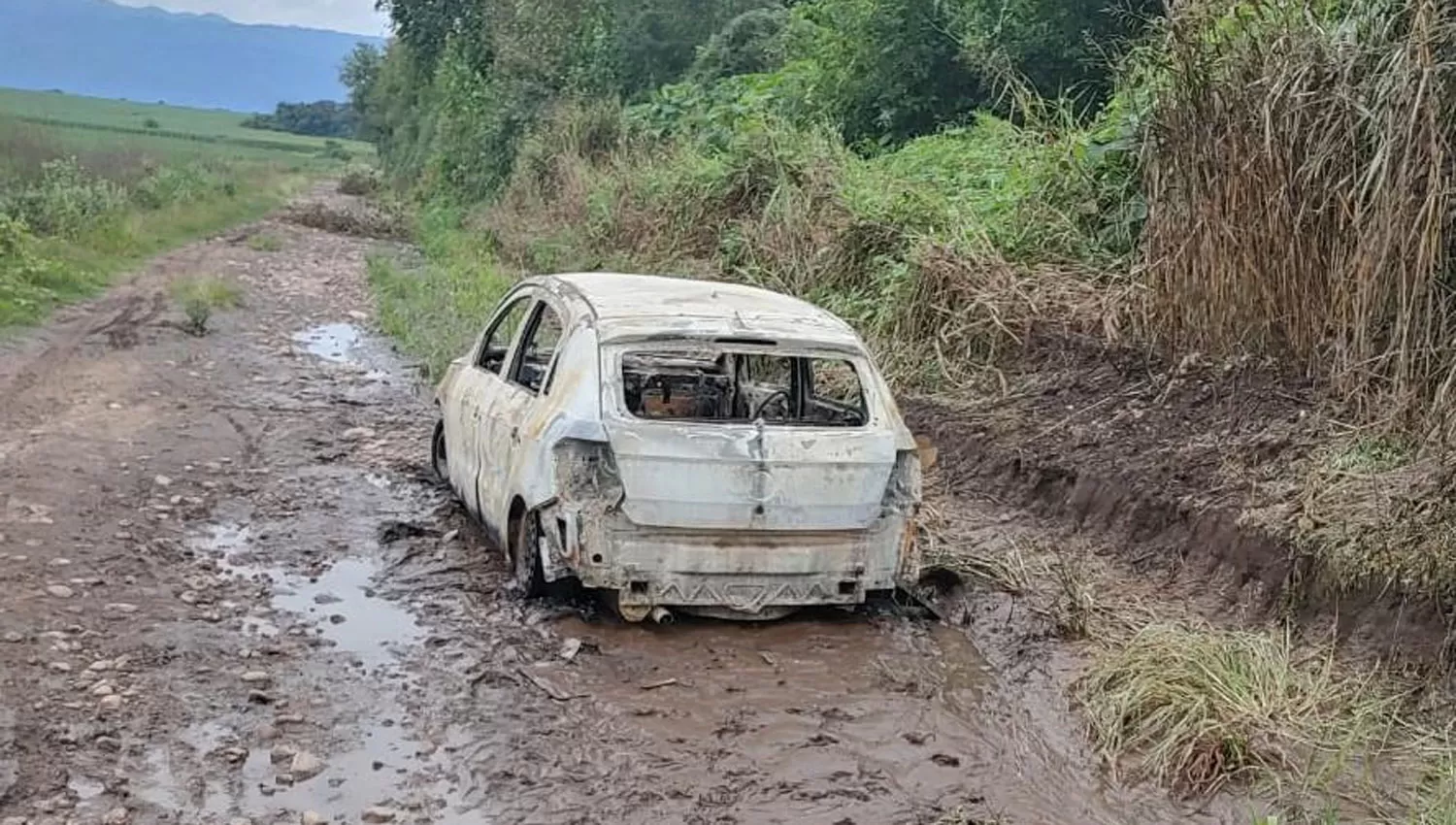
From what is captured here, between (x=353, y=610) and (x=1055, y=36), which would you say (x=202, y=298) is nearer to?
(x=1055, y=36)

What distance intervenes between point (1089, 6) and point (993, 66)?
1.89 metres

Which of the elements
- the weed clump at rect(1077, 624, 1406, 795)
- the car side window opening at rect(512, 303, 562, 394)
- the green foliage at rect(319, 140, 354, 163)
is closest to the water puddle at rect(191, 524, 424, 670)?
the car side window opening at rect(512, 303, 562, 394)

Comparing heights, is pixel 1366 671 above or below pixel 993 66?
below

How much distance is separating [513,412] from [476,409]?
81 centimetres

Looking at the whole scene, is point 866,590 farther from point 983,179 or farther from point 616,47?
point 616,47

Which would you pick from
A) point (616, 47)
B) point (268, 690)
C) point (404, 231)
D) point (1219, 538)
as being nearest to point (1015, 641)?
point (1219, 538)

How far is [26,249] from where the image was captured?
18469mm

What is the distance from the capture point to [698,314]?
676cm

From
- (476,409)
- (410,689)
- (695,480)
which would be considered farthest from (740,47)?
(410,689)

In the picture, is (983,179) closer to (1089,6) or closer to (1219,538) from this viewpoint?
(1089,6)

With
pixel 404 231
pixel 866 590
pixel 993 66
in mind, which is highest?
pixel 993 66

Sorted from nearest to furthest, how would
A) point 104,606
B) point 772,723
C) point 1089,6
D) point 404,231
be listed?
point 772,723 → point 104,606 → point 1089,6 → point 404,231

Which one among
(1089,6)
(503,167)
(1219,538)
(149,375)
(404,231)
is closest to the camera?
(1219,538)

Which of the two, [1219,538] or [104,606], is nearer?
[104,606]
